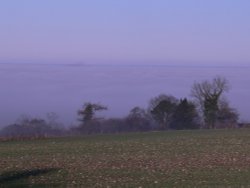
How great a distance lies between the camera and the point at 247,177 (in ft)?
43.8

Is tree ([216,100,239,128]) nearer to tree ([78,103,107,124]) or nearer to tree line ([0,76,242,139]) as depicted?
tree line ([0,76,242,139])

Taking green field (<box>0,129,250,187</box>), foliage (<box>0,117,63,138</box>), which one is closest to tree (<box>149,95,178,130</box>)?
foliage (<box>0,117,63,138</box>)

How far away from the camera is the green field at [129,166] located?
13.0 m

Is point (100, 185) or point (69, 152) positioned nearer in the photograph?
point (100, 185)

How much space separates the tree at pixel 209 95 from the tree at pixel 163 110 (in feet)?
11.1

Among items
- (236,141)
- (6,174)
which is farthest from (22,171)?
(236,141)

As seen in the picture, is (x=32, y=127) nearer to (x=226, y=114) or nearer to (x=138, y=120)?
(x=138, y=120)

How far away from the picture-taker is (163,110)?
5953 centimetres

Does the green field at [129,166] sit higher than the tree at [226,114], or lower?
lower

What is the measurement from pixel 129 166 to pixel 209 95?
53.9 meters

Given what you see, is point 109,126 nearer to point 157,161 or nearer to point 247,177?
point 157,161

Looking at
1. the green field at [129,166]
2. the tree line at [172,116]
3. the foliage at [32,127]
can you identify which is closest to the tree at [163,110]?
the tree line at [172,116]

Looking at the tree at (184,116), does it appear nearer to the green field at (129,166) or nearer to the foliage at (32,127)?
the foliage at (32,127)

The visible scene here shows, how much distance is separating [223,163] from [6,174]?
5263 mm
